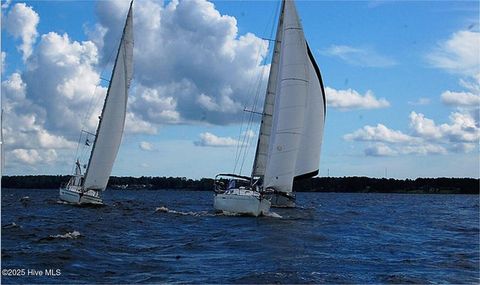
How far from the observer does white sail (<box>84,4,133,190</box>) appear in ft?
155

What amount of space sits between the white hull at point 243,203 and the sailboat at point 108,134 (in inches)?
509

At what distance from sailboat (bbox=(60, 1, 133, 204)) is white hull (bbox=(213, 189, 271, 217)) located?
1292 centimetres

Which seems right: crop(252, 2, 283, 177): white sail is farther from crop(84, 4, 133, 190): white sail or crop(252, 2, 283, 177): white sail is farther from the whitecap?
the whitecap

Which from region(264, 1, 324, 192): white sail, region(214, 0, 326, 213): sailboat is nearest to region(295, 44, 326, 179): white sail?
region(214, 0, 326, 213): sailboat

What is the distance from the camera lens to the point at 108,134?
47219mm

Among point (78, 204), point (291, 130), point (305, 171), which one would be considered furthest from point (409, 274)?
point (78, 204)

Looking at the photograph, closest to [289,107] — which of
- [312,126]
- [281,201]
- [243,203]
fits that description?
[243,203]

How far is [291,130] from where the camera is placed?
120ft

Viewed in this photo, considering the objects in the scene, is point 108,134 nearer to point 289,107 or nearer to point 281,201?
point 281,201

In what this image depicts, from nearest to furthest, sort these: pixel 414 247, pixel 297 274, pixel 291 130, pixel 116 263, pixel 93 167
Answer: pixel 297 274, pixel 116 263, pixel 414 247, pixel 291 130, pixel 93 167

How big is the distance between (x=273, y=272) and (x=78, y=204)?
33.1 meters

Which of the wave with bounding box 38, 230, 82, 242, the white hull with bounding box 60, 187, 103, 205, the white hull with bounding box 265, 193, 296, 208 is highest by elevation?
the white hull with bounding box 265, 193, 296, 208

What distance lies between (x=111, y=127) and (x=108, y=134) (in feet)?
1.97

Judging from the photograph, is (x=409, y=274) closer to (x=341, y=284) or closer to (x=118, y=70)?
(x=341, y=284)
